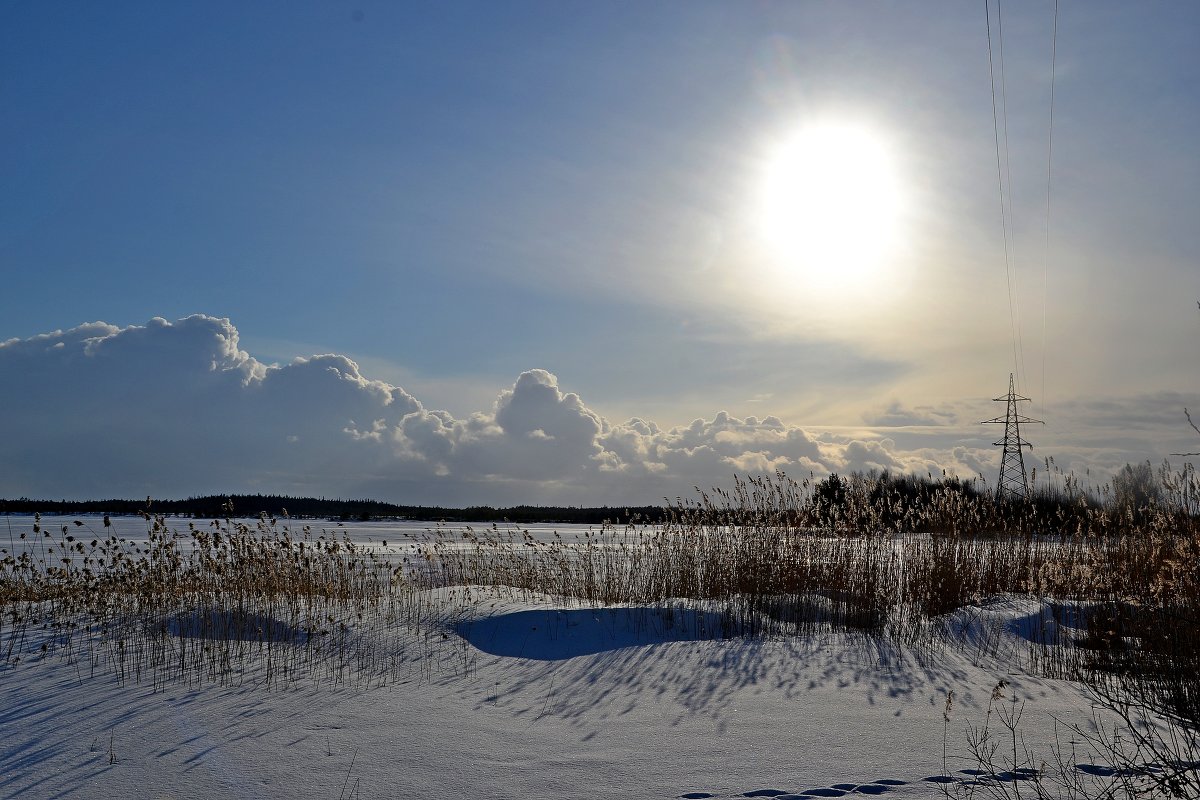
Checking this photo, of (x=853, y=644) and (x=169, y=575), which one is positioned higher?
(x=169, y=575)

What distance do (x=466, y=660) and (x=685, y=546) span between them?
12.3ft

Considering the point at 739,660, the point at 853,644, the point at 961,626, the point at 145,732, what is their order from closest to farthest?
the point at 145,732 < the point at 739,660 < the point at 853,644 < the point at 961,626

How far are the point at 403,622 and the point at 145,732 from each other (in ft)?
10.8

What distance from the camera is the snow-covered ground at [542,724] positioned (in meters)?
3.81

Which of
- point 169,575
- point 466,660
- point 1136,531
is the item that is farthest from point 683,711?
point 1136,531

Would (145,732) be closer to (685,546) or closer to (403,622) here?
(403,622)

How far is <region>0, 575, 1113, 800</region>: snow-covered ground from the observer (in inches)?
150

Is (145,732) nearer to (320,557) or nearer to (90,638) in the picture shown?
(90,638)

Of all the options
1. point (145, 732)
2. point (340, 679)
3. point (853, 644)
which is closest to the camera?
point (145, 732)

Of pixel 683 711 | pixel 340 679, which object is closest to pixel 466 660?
pixel 340 679

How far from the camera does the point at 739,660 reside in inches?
255

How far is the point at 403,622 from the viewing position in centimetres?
766

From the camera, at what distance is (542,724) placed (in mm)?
4828

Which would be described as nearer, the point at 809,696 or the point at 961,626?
the point at 809,696
